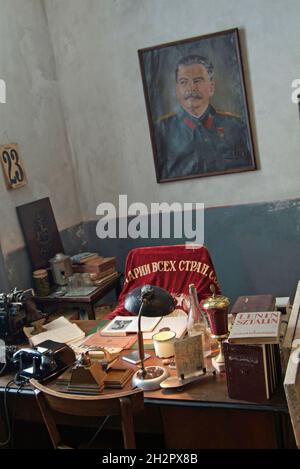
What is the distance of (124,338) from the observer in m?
2.64

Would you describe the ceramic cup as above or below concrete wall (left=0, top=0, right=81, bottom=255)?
below

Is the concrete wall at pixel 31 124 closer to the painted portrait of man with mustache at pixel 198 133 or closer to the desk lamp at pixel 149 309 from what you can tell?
the painted portrait of man with mustache at pixel 198 133

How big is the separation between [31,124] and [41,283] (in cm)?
123

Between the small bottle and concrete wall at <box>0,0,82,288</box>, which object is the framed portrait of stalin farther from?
the small bottle

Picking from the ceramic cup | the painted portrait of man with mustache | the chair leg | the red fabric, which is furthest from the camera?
the painted portrait of man with mustache

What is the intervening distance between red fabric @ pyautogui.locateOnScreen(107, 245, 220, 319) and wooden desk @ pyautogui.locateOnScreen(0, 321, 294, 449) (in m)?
0.97

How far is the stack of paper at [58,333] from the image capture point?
2.73 meters

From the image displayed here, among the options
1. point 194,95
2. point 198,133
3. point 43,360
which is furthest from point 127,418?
point 194,95

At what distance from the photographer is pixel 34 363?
2.38m

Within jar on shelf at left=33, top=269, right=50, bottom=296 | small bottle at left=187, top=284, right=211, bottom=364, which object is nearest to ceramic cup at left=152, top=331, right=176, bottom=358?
small bottle at left=187, top=284, right=211, bottom=364

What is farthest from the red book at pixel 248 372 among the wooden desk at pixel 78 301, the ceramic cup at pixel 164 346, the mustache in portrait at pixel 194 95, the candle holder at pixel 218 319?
the mustache in portrait at pixel 194 95

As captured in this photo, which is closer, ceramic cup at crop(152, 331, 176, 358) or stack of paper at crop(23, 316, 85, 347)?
ceramic cup at crop(152, 331, 176, 358)

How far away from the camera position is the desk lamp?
2.13 m
